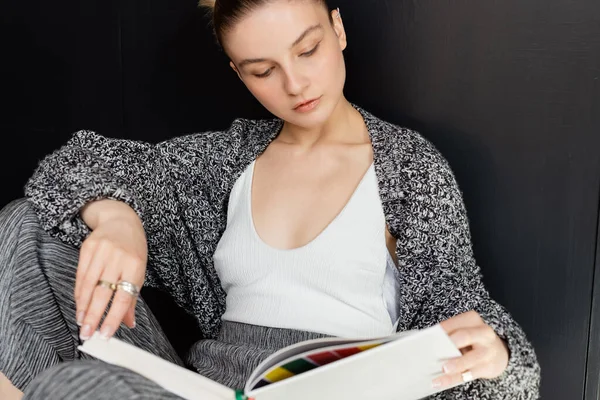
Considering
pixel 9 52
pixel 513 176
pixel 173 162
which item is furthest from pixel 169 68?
pixel 513 176

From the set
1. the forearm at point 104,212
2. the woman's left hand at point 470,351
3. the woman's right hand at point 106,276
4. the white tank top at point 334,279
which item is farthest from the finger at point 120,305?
the woman's left hand at point 470,351

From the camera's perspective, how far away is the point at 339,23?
4.21ft

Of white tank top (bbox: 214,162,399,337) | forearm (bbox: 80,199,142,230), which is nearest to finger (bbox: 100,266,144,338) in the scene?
forearm (bbox: 80,199,142,230)

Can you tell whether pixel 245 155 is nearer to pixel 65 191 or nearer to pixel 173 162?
pixel 173 162

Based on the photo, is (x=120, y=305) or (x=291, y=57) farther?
(x=291, y=57)

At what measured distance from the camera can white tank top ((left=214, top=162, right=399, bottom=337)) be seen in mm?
1200

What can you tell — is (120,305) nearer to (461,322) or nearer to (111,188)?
(111,188)

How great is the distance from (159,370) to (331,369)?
0.75 feet

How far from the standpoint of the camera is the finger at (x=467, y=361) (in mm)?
835

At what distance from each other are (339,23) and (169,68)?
2.10ft

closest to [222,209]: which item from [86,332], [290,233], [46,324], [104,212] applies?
[290,233]

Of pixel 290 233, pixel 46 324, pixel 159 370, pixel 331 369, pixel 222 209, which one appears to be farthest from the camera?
pixel 222 209

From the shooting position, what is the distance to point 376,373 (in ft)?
2.65

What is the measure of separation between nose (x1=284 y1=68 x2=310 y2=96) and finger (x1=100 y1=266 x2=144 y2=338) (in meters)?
0.40
